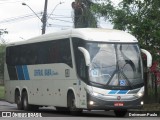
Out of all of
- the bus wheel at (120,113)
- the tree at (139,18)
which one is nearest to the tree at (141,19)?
the tree at (139,18)

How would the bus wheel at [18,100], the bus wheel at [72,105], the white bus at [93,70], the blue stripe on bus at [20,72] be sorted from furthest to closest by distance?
1. the bus wheel at [18,100]
2. the blue stripe on bus at [20,72]
3. the bus wheel at [72,105]
4. the white bus at [93,70]

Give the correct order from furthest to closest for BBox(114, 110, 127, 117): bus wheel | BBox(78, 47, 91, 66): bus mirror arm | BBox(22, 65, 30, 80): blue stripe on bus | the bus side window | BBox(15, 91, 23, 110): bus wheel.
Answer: BBox(15, 91, 23, 110): bus wheel
BBox(22, 65, 30, 80): blue stripe on bus
BBox(114, 110, 127, 117): bus wheel
the bus side window
BBox(78, 47, 91, 66): bus mirror arm

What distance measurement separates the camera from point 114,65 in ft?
70.8

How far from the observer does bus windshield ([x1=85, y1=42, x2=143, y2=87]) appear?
842 inches

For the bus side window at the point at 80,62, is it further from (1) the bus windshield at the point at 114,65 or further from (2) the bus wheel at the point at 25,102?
(2) the bus wheel at the point at 25,102

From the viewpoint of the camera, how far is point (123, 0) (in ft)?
96.1

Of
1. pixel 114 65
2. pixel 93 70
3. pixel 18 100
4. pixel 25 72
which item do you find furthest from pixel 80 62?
pixel 18 100

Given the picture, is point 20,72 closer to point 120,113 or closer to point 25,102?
point 25,102

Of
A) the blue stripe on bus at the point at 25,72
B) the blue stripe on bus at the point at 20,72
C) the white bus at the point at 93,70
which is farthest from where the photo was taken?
the blue stripe on bus at the point at 20,72

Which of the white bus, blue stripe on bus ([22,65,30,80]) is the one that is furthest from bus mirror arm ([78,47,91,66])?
blue stripe on bus ([22,65,30,80])

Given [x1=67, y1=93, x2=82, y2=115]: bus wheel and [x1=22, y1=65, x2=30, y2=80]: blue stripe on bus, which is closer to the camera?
[x1=67, y1=93, x2=82, y2=115]: bus wheel

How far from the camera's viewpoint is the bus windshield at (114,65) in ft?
70.2

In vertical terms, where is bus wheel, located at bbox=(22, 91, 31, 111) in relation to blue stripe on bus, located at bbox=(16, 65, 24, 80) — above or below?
below

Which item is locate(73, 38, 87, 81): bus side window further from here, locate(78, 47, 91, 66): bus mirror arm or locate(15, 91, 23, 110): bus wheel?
locate(15, 91, 23, 110): bus wheel
